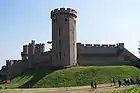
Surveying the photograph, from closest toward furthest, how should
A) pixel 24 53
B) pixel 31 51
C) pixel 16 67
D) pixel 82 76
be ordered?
pixel 82 76
pixel 31 51
pixel 16 67
pixel 24 53

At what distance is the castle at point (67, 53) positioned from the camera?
5222cm

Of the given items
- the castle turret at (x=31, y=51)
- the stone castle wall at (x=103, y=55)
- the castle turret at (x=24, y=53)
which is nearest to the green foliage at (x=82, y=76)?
the stone castle wall at (x=103, y=55)

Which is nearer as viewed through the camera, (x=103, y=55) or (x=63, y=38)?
(x=63, y=38)

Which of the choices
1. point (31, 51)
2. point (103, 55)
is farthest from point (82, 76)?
point (31, 51)

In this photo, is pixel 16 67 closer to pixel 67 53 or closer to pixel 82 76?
pixel 67 53

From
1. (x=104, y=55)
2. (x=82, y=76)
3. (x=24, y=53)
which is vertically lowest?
(x=82, y=76)

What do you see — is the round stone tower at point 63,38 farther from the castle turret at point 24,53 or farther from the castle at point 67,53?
the castle turret at point 24,53

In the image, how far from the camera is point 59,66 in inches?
2061

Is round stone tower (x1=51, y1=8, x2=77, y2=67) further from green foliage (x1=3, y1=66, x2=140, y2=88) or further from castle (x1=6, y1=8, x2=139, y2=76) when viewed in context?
green foliage (x1=3, y1=66, x2=140, y2=88)

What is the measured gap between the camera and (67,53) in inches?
2060

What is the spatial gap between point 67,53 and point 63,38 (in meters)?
2.80

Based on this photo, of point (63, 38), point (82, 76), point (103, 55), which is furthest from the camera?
point (103, 55)

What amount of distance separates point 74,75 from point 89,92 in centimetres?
1730

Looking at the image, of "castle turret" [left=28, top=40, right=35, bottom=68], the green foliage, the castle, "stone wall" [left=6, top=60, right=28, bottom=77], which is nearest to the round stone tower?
the castle
